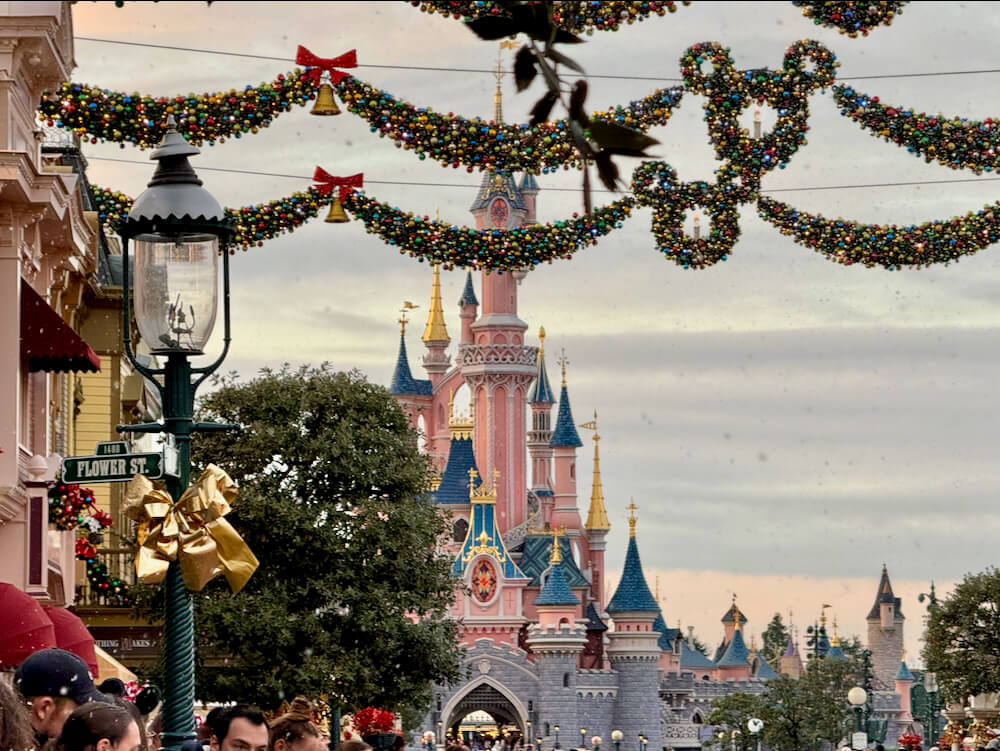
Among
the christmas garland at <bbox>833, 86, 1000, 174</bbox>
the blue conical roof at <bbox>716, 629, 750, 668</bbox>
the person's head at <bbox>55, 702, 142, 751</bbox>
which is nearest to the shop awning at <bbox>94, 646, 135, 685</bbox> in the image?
the christmas garland at <bbox>833, 86, 1000, 174</bbox>

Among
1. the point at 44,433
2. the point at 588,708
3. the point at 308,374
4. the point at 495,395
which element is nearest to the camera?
the point at 44,433

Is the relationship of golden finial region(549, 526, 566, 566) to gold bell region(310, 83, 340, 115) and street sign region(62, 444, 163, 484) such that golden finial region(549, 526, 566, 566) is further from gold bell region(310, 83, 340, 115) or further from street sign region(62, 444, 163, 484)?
street sign region(62, 444, 163, 484)

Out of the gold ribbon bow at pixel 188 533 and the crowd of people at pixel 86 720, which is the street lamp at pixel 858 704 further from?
the crowd of people at pixel 86 720

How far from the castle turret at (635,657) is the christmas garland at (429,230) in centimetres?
8676

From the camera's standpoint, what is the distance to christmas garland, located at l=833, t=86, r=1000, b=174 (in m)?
17.6

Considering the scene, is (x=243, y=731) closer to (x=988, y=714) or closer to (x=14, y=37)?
(x=14, y=37)

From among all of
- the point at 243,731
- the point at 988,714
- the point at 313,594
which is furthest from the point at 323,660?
the point at 243,731

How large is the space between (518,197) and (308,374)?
271ft

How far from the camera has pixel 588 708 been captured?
103 meters

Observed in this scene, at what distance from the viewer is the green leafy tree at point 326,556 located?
104 ft

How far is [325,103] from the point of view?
16891 mm

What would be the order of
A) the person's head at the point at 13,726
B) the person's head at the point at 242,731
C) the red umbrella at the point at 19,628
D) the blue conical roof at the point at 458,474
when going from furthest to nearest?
the blue conical roof at the point at 458,474
the red umbrella at the point at 19,628
the person's head at the point at 242,731
the person's head at the point at 13,726

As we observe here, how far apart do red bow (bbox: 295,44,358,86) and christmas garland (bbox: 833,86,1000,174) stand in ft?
14.8

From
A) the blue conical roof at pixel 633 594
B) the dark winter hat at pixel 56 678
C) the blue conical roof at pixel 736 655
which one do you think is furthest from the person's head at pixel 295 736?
the blue conical roof at pixel 736 655
